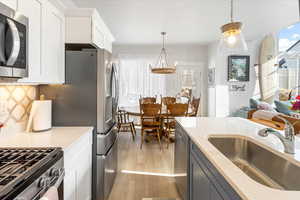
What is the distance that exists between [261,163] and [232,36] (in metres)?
1.31

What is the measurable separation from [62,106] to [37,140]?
542 millimetres

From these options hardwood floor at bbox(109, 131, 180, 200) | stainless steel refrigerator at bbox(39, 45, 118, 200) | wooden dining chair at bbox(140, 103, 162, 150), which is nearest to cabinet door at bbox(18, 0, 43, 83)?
stainless steel refrigerator at bbox(39, 45, 118, 200)

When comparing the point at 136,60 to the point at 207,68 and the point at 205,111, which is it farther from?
the point at 205,111

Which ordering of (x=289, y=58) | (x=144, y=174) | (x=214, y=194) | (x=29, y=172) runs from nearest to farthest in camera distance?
(x=29, y=172), (x=214, y=194), (x=144, y=174), (x=289, y=58)

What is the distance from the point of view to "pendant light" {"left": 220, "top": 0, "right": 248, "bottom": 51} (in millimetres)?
1973

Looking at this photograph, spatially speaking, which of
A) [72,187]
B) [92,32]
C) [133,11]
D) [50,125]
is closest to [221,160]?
[72,187]

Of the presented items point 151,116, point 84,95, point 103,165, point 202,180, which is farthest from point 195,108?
point 202,180

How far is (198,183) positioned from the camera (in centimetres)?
147

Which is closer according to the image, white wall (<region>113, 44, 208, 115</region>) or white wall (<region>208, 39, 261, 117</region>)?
white wall (<region>208, 39, 261, 117</region>)

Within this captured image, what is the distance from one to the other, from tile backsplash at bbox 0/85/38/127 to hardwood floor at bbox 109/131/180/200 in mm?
1395

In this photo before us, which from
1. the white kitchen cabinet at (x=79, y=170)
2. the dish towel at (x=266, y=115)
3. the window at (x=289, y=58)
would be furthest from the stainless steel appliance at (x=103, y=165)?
the window at (x=289, y=58)

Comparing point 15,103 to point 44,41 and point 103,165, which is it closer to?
point 44,41

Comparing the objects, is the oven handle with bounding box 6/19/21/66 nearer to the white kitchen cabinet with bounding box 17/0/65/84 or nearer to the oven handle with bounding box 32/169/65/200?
the white kitchen cabinet with bounding box 17/0/65/84

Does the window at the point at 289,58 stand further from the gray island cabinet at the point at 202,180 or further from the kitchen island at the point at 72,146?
the kitchen island at the point at 72,146
